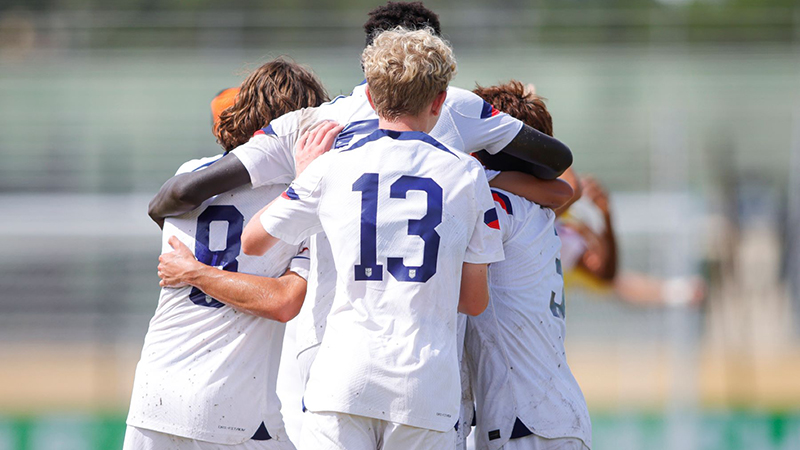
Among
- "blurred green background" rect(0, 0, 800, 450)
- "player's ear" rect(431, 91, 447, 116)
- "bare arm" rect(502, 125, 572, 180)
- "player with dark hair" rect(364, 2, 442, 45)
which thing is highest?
"player with dark hair" rect(364, 2, 442, 45)

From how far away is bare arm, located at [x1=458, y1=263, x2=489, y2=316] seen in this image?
266 cm

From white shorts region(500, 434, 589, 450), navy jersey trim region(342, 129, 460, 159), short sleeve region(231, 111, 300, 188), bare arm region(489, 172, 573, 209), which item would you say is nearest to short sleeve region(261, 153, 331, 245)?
navy jersey trim region(342, 129, 460, 159)

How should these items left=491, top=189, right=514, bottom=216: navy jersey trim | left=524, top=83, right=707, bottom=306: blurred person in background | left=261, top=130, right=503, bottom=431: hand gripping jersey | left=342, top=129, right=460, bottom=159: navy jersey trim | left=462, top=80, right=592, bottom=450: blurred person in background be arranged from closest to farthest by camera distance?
left=261, top=130, right=503, bottom=431: hand gripping jersey < left=342, top=129, right=460, bottom=159: navy jersey trim < left=462, top=80, right=592, bottom=450: blurred person in background < left=491, top=189, right=514, bottom=216: navy jersey trim < left=524, top=83, right=707, bottom=306: blurred person in background

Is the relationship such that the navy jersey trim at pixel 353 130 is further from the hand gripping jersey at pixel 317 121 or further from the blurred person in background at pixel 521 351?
the blurred person in background at pixel 521 351

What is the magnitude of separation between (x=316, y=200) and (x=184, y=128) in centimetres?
1386

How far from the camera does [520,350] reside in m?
3.17

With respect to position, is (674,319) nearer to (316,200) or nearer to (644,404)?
(644,404)

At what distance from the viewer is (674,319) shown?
1041cm

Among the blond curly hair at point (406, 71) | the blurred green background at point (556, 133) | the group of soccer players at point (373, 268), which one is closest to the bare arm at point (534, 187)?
the group of soccer players at point (373, 268)

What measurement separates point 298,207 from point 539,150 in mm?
967

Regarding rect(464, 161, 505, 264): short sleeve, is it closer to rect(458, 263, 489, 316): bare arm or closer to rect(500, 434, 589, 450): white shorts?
rect(458, 263, 489, 316): bare arm

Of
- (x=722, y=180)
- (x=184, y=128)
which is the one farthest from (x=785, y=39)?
(x=184, y=128)

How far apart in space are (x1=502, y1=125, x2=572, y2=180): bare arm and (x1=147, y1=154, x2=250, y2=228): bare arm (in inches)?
37.6

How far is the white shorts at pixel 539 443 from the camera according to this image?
Answer: 309 cm
